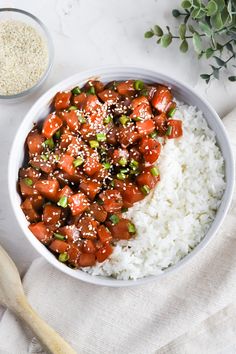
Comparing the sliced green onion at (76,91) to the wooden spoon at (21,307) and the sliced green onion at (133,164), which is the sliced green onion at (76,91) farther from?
the wooden spoon at (21,307)

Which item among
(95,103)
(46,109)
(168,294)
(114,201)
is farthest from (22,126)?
(168,294)

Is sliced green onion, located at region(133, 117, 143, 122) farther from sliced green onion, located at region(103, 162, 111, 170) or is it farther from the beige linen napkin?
the beige linen napkin

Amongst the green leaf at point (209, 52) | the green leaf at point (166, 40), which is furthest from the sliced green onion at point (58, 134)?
the green leaf at point (209, 52)

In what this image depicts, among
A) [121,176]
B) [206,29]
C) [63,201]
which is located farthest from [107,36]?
[63,201]

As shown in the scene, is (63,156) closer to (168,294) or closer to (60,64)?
(60,64)

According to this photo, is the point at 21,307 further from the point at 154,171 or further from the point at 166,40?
the point at 166,40

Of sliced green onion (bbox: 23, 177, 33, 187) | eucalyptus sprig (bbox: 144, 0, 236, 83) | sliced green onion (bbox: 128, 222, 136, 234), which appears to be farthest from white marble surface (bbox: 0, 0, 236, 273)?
A: sliced green onion (bbox: 128, 222, 136, 234)
